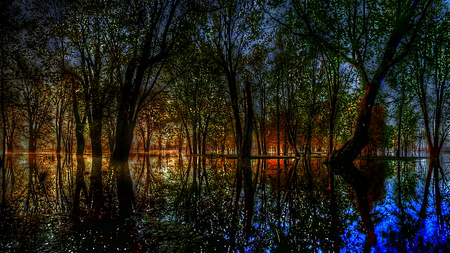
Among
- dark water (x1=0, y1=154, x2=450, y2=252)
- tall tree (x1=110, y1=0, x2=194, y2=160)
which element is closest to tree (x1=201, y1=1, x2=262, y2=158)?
tall tree (x1=110, y1=0, x2=194, y2=160)

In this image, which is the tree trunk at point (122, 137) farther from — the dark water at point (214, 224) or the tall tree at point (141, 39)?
the dark water at point (214, 224)

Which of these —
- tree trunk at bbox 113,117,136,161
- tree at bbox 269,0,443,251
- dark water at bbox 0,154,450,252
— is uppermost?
tree at bbox 269,0,443,251

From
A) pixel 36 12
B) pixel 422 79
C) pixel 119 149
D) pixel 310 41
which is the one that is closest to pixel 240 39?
pixel 310 41

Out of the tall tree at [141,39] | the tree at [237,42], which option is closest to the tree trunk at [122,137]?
the tall tree at [141,39]

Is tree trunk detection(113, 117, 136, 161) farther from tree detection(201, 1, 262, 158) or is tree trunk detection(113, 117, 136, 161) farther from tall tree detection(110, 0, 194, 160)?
tree detection(201, 1, 262, 158)

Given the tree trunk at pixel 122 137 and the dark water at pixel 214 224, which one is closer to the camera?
the dark water at pixel 214 224

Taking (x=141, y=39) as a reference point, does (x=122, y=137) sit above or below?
below

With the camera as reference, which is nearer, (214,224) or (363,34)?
(214,224)

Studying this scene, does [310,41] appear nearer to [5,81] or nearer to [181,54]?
[181,54]

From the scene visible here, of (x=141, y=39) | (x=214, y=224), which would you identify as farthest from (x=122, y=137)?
(x=214, y=224)

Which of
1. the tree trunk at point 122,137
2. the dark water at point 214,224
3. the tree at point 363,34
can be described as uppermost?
the tree at point 363,34

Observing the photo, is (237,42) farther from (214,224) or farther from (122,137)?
(214,224)

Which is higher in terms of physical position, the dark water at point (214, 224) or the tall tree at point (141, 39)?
the tall tree at point (141, 39)

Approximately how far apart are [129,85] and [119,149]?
4.34 m
